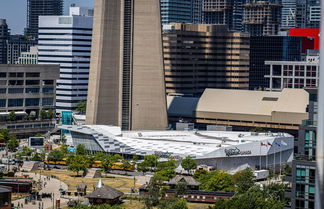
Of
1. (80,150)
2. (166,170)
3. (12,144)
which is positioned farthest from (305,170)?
(12,144)

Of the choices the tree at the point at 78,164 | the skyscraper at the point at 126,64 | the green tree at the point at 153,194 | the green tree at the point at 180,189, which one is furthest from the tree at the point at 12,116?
the green tree at the point at 180,189

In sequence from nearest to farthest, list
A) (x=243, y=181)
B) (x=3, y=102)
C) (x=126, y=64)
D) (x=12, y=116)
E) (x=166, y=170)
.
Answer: (x=243, y=181), (x=166, y=170), (x=126, y=64), (x=12, y=116), (x=3, y=102)

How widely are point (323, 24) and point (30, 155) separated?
145967 millimetres

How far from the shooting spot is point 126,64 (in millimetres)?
175625

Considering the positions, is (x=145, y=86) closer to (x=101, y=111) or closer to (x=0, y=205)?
(x=101, y=111)

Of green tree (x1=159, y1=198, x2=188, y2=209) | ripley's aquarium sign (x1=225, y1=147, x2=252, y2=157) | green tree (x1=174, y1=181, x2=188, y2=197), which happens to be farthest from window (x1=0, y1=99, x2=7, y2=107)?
green tree (x1=159, y1=198, x2=188, y2=209)

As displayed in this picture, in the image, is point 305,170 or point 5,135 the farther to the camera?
point 5,135

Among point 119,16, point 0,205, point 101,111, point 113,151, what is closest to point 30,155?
point 113,151

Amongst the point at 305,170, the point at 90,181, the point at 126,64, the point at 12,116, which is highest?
the point at 126,64

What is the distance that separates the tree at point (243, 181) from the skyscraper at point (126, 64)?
2072 inches

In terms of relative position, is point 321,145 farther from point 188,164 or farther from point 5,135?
point 5,135

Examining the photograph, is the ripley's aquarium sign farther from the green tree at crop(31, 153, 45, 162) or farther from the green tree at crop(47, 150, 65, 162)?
the green tree at crop(31, 153, 45, 162)

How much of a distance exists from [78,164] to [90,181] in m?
5.56

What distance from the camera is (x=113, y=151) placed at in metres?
157
